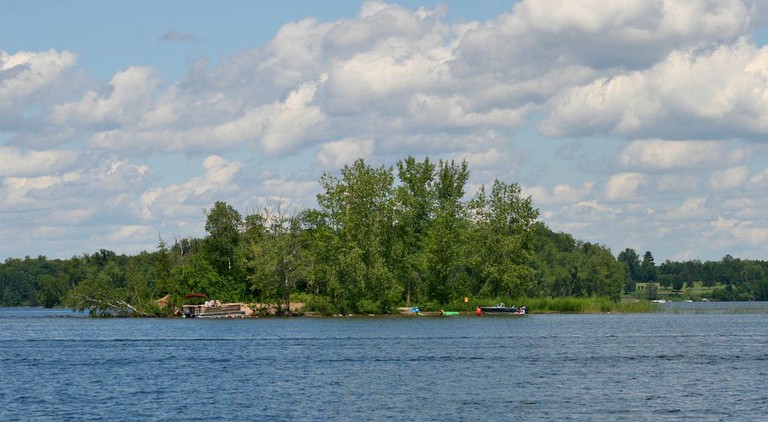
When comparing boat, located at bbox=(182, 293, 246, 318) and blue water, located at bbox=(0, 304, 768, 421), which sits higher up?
boat, located at bbox=(182, 293, 246, 318)

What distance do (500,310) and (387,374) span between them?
7556cm

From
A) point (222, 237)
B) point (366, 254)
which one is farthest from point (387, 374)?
point (222, 237)

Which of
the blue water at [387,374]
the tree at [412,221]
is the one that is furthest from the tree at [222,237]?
the blue water at [387,374]

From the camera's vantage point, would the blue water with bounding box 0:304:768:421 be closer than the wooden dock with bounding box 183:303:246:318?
Yes

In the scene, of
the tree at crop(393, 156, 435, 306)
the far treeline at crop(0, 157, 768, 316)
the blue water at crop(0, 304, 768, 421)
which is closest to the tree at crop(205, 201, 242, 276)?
the far treeline at crop(0, 157, 768, 316)

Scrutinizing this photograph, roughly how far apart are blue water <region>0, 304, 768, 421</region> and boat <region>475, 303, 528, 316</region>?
31.8 meters

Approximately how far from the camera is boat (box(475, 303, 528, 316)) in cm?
13456

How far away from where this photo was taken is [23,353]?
79625 millimetres

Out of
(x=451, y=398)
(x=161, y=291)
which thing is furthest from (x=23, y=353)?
(x=161, y=291)

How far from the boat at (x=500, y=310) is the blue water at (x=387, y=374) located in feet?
104

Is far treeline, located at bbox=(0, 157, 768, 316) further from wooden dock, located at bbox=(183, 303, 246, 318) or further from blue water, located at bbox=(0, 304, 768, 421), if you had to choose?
blue water, located at bbox=(0, 304, 768, 421)

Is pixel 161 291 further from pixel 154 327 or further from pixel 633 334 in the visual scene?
pixel 633 334

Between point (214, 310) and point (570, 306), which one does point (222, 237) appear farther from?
point (570, 306)

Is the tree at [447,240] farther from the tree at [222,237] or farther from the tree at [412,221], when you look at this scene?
the tree at [222,237]
